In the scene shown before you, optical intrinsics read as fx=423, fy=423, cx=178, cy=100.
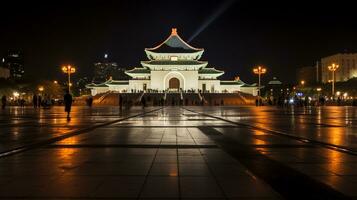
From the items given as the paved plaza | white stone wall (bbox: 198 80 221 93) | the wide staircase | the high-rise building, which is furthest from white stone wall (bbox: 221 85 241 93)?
the high-rise building

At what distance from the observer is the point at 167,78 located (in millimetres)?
92500

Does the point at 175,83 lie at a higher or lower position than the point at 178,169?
higher

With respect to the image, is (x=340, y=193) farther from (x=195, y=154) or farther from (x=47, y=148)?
(x=47, y=148)

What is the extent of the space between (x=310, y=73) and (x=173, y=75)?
77837 mm

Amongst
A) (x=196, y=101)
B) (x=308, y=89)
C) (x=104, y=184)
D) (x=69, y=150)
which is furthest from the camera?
(x=308, y=89)

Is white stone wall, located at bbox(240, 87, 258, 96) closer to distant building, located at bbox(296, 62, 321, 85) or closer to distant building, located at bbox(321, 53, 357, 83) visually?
distant building, located at bbox(321, 53, 357, 83)

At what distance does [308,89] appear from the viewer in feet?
349

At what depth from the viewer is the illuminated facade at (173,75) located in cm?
9112

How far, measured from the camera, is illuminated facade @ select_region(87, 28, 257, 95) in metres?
91.1

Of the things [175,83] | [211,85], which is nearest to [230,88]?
[211,85]

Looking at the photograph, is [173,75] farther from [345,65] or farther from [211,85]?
[345,65]

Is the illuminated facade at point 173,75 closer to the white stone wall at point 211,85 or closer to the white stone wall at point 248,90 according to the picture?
the white stone wall at point 211,85

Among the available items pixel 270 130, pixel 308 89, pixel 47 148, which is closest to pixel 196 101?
pixel 308 89

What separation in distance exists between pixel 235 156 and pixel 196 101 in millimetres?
67240
